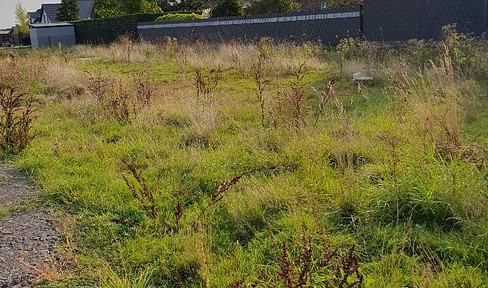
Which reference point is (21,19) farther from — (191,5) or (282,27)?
(282,27)

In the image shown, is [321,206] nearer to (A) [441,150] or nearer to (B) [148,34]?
(A) [441,150]

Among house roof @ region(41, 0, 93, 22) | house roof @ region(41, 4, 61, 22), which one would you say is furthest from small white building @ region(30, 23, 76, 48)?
Answer: house roof @ region(41, 4, 61, 22)

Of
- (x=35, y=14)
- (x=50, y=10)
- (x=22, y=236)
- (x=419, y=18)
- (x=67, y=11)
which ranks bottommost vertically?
(x=22, y=236)

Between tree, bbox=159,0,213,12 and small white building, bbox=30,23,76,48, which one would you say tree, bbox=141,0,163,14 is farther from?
small white building, bbox=30,23,76,48

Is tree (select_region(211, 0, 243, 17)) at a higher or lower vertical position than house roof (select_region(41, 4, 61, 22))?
lower

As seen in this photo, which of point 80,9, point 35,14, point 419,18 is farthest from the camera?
point 35,14

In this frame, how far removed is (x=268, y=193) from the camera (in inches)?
128

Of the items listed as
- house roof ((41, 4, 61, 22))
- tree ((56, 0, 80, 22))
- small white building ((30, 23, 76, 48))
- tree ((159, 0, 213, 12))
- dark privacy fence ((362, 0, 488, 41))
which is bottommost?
dark privacy fence ((362, 0, 488, 41))

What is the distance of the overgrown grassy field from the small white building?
2655 cm

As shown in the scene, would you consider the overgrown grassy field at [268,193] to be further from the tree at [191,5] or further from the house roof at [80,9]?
the house roof at [80,9]

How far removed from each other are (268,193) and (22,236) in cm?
184

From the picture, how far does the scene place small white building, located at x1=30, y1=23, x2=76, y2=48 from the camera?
2973cm

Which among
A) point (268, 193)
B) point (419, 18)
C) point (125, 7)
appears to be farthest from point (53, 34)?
point (268, 193)

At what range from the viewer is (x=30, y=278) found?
252 centimetres
